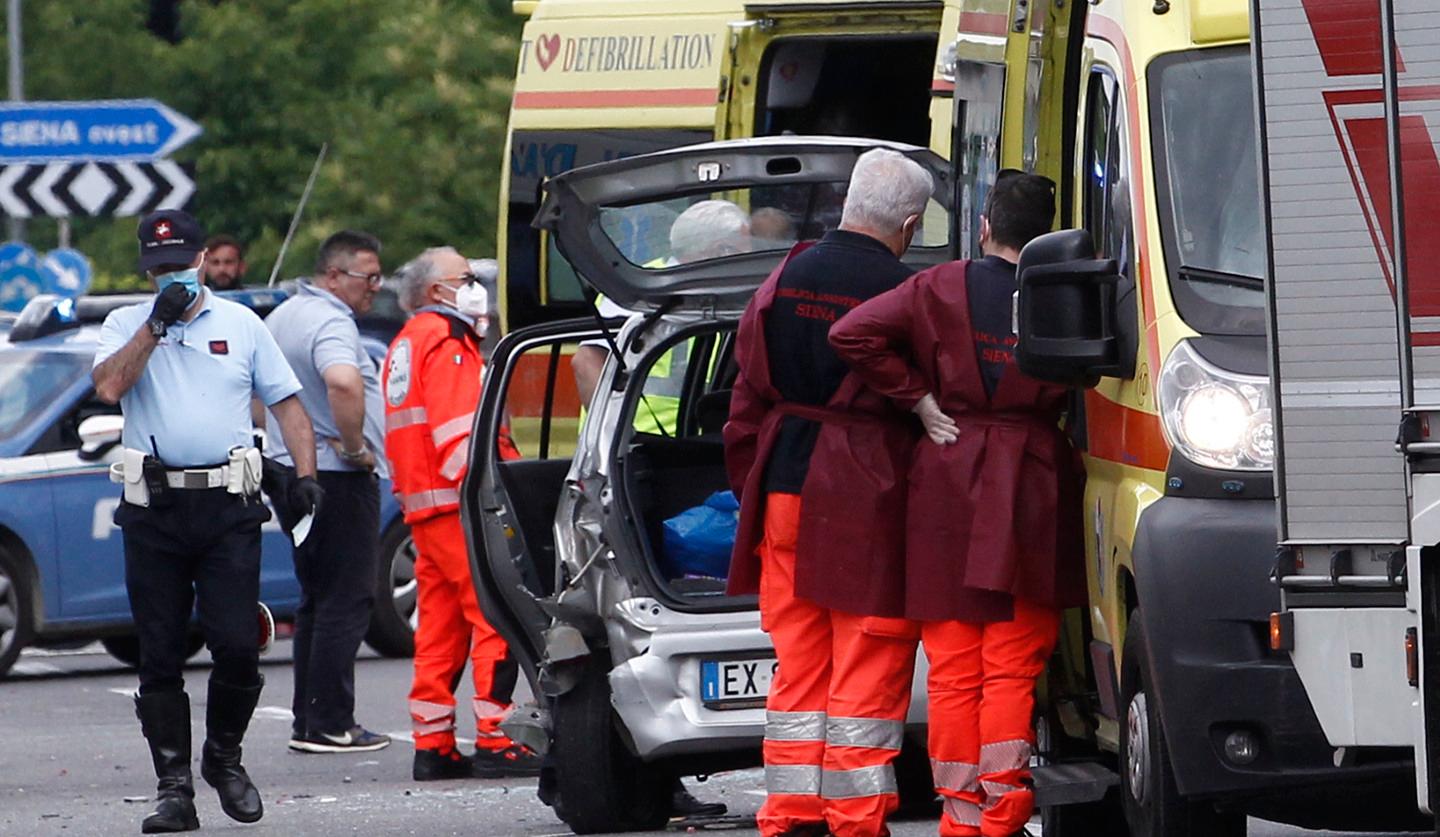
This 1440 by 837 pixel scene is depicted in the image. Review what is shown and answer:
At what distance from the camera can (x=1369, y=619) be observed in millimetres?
5637

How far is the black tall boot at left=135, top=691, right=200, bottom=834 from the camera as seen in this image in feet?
31.3

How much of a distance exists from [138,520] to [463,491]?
1.02 meters

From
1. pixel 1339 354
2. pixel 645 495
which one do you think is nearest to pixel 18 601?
pixel 645 495

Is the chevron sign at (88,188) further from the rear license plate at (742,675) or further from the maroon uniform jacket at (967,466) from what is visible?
the maroon uniform jacket at (967,466)

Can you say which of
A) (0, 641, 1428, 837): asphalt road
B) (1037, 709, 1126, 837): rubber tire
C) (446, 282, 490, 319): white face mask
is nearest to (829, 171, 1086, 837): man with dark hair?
(1037, 709, 1126, 837): rubber tire

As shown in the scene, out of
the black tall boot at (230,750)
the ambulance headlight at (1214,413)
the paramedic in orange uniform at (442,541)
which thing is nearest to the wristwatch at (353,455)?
the paramedic in orange uniform at (442,541)

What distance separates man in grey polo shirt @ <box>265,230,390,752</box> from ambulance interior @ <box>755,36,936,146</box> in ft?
6.48

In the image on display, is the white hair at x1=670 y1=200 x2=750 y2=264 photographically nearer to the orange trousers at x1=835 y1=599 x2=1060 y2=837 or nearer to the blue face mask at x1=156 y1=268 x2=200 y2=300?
the blue face mask at x1=156 y1=268 x2=200 y2=300

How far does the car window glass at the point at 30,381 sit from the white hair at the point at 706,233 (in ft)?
21.1

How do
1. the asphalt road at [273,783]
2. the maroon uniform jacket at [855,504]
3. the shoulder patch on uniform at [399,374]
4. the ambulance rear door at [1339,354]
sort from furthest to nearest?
1. the shoulder patch on uniform at [399,374]
2. the asphalt road at [273,783]
3. the maroon uniform jacket at [855,504]
4. the ambulance rear door at [1339,354]

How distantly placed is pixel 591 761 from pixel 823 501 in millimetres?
1713

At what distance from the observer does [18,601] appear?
47.7 feet

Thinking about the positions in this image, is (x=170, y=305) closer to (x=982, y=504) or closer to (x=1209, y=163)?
(x=982, y=504)

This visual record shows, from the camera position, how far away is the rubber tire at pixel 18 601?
14.5 m
